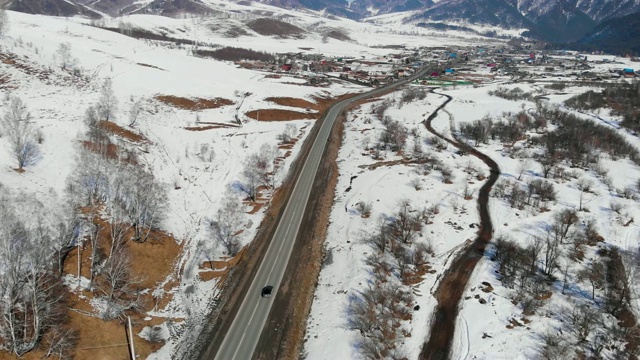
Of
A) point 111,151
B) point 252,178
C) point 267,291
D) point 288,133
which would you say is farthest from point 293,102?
point 267,291

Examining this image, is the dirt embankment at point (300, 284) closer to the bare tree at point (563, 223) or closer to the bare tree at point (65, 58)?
the bare tree at point (563, 223)

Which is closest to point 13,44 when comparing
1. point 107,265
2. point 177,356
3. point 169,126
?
point 169,126

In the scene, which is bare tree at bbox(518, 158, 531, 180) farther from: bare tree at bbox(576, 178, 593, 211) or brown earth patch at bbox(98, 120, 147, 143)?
brown earth patch at bbox(98, 120, 147, 143)

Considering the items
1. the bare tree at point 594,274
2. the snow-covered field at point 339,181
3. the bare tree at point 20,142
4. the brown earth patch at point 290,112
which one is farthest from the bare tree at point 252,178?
the bare tree at point 594,274

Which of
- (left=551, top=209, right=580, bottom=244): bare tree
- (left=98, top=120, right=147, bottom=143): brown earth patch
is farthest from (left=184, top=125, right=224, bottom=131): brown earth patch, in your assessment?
(left=551, top=209, right=580, bottom=244): bare tree

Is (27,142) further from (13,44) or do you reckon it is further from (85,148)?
A: (13,44)

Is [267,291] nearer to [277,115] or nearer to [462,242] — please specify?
[462,242]
